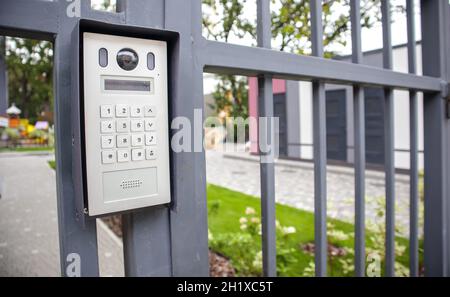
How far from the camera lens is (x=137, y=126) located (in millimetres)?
623

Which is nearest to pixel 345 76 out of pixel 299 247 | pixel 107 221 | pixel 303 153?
pixel 299 247

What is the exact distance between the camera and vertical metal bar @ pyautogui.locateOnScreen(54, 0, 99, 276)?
1.91ft

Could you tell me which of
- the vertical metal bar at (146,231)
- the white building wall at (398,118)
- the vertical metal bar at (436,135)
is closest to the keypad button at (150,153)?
the vertical metal bar at (146,231)

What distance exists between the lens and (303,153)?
8648 millimetres

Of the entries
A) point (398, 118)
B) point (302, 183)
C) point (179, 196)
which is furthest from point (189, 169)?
point (398, 118)

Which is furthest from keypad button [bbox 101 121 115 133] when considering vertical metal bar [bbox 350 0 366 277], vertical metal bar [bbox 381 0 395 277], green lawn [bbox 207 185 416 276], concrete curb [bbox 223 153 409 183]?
concrete curb [bbox 223 153 409 183]

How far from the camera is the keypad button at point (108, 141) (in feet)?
1.94

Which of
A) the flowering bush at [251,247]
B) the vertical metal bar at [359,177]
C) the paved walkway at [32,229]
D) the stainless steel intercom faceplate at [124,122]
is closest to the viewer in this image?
the stainless steel intercom faceplate at [124,122]

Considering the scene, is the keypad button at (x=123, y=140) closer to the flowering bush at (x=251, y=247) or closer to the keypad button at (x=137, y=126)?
the keypad button at (x=137, y=126)

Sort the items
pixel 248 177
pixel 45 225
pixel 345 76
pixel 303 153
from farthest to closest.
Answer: pixel 303 153 → pixel 248 177 → pixel 45 225 → pixel 345 76

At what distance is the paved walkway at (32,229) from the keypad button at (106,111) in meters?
0.87
